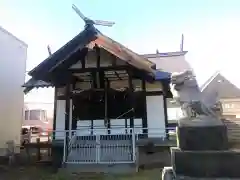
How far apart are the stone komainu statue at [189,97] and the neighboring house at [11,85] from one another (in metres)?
10.1

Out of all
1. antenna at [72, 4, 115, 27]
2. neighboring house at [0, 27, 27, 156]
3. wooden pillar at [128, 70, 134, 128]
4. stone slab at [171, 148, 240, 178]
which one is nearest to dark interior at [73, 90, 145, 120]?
wooden pillar at [128, 70, 134, 128]

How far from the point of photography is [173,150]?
17.3ft

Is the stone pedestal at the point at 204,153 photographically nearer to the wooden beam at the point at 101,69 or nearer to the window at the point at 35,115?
the wooden beam at the point at 101,69

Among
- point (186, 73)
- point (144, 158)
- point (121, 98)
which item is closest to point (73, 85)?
point (121, 98)

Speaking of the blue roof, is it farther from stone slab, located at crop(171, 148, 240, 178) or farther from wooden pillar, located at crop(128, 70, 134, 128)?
stone slab, located at crop(171, 148, 240, 178)

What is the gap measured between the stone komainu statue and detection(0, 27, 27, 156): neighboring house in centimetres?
1013

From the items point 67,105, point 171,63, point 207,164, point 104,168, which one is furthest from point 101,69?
point 207,164

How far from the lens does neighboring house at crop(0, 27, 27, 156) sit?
13.4 metres

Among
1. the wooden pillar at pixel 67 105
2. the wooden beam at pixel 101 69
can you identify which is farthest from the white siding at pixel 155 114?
the wooden pillar at pixel 67 105

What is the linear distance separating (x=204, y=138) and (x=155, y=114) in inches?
224

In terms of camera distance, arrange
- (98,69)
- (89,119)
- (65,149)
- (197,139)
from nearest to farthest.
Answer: (197,139) → (65,149) → (98,69) → (89,119)

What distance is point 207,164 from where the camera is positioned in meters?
5.06

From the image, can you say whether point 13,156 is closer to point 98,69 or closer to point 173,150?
point 98,69

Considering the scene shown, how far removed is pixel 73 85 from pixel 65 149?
3.32 m
